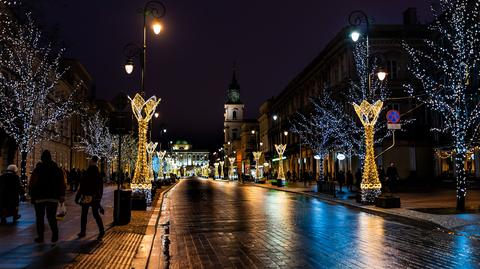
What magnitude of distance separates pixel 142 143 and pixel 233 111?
5704 inches

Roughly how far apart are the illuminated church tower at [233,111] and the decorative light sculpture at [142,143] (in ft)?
468

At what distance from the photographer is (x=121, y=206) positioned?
48.1 ft

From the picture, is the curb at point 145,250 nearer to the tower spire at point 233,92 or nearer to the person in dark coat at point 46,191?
the person in dark coat at point 46,191

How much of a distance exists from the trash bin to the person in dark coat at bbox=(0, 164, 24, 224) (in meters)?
3.21

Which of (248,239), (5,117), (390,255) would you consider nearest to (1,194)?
(248,239)

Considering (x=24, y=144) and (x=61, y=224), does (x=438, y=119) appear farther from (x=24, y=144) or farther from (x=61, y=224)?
(x=61, y=224)

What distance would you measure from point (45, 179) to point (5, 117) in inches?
808

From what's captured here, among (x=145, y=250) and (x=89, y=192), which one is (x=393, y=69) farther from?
(x=145, y=250)

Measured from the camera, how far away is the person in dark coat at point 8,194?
14914 millimetres

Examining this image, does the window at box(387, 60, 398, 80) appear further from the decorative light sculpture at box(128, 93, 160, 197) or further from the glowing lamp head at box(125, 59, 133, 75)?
the glowing lamp head at box(125, 59, 133, 75)

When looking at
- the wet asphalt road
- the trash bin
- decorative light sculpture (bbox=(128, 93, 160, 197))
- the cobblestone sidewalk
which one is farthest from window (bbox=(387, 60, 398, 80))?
the trash bin

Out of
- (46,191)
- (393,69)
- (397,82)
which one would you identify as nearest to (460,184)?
(46,191)

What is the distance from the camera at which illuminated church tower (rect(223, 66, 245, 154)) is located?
545ft

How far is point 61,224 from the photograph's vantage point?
14.8 m
